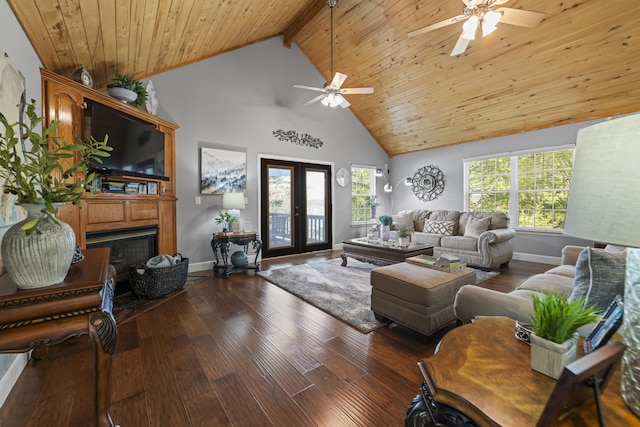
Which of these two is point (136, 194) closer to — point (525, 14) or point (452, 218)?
point (525, 14)

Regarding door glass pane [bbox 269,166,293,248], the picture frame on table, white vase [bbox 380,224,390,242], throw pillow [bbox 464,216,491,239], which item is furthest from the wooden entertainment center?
throw pillow [bbox 464,216,491,239]

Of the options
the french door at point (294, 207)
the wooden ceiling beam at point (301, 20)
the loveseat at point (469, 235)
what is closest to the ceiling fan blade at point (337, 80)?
the wooden ceiling beam at point (301, 20)

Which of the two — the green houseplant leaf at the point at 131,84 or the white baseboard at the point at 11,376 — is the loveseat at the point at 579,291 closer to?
the white baseboard at the point at 11,376

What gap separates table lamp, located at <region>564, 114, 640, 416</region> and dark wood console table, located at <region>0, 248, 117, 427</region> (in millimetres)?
1674

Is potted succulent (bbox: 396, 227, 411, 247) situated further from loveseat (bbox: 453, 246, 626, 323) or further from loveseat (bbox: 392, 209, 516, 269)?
loveseat (bbox: 453, 246, 626, 323)

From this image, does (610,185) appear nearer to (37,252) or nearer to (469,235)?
(37,252)

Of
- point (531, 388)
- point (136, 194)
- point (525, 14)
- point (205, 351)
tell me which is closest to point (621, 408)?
point (531, 388)

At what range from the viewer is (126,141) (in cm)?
300

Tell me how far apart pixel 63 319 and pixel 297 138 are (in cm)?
504

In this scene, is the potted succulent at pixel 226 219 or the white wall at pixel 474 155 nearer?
the potted succulent at pixel 226 219

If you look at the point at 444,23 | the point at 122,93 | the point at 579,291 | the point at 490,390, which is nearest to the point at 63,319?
the point at 490,390

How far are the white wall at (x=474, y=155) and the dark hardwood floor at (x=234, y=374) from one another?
4047 millimetres

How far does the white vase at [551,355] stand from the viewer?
0.73 meters

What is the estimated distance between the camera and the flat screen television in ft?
8.84
